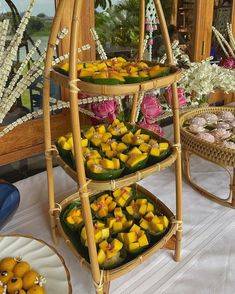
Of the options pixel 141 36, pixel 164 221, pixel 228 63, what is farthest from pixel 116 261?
pixel 228 63

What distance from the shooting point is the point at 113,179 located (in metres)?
0.51

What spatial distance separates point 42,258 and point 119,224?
0.17 meters

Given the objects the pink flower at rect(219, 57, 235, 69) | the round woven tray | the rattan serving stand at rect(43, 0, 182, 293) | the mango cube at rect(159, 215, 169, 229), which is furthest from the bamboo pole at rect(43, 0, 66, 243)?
the pink flower at rect(219, 57, 235, 69)

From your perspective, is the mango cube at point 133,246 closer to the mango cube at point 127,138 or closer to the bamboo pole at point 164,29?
the mango cube at point 127,138

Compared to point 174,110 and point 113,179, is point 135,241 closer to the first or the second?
point 113,179

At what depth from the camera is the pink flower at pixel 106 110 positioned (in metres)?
0.83

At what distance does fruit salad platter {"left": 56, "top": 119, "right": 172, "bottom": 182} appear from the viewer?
0.53 m

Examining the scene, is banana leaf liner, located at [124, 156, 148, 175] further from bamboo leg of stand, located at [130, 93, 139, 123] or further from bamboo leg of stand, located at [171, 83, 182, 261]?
bamboo leg of stand, located at [130, 93, 139, 123]

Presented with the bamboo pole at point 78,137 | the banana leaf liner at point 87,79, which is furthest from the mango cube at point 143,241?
the banana leaf liner at point 87,79

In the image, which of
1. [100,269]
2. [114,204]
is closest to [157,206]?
[114,204]

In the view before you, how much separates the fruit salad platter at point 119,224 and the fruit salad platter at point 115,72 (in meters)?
0.30

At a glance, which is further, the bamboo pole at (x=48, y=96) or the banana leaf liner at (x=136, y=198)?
the banana leaf liner at (x=136, y=198)

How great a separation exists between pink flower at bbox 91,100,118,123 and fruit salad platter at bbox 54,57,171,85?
0.71 ft

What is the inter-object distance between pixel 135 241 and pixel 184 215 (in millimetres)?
266
